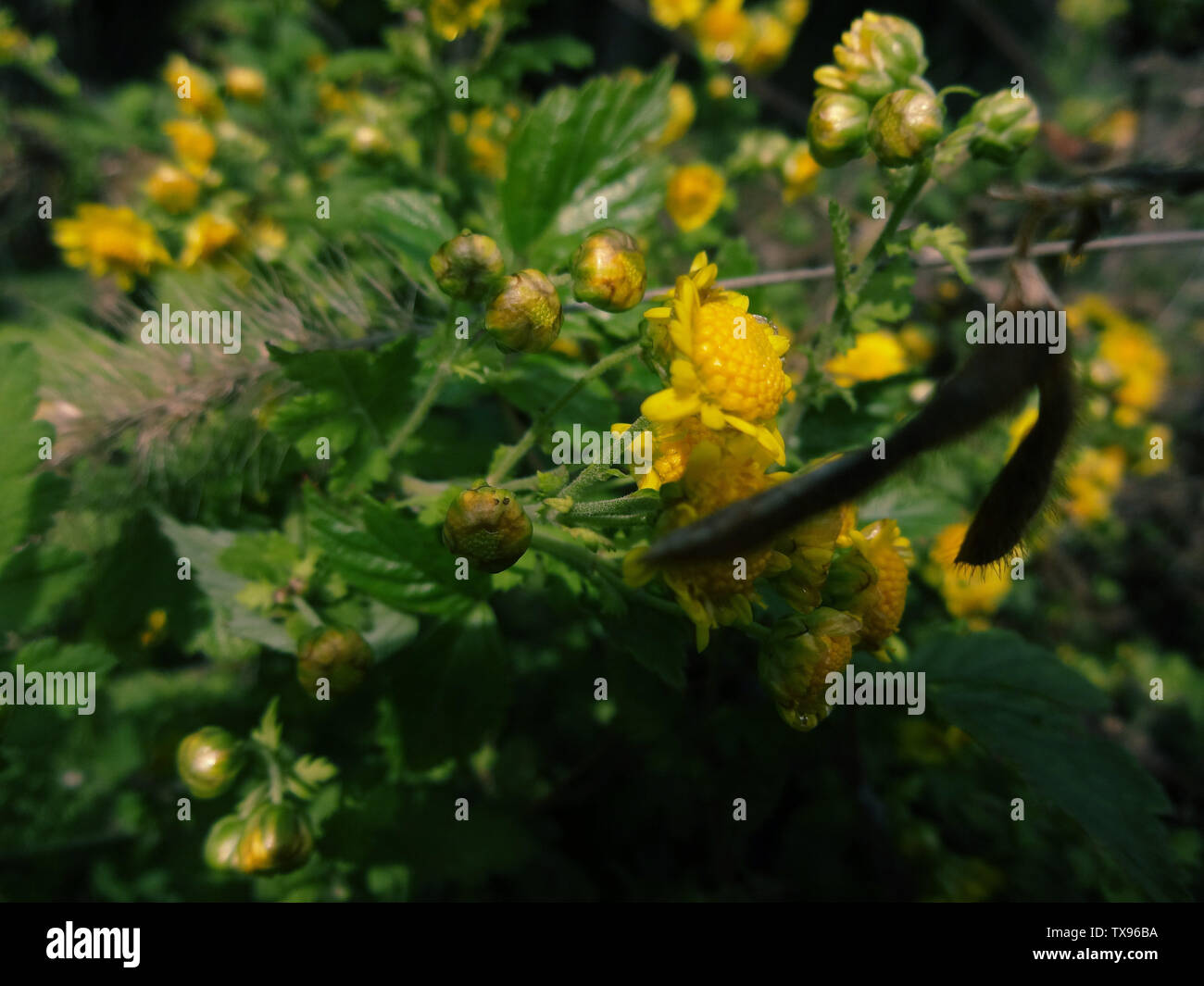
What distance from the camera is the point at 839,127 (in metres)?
1.14

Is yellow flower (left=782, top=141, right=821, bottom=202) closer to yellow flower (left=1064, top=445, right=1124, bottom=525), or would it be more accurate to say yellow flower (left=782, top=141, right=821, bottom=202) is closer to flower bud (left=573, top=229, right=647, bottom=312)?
flower bud (left=573, top=229, right=647, bottom=312)

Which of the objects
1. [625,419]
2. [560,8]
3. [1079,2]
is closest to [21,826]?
[625,419]

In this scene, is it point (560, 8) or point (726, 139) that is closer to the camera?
point (726, 139)

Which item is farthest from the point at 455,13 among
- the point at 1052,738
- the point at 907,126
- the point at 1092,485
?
the point at 1092,485

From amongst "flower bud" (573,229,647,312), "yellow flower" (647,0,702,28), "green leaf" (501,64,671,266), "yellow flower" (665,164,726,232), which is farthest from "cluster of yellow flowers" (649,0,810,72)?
"flower bud" (573,229,647,312)

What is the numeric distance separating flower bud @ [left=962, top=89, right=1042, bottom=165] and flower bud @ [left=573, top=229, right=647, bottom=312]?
58 centimetres

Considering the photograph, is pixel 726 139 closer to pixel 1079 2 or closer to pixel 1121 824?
pixel 1079 2

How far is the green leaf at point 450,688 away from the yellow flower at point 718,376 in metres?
0.52

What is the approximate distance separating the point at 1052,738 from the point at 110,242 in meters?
2.37

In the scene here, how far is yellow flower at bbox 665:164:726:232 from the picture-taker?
211 cm

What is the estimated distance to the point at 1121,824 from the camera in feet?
3.64

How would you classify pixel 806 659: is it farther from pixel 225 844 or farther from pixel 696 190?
Answer: pixel 696 190

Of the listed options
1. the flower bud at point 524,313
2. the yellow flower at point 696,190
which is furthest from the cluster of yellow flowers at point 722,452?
the yellow flower at point 696,190
